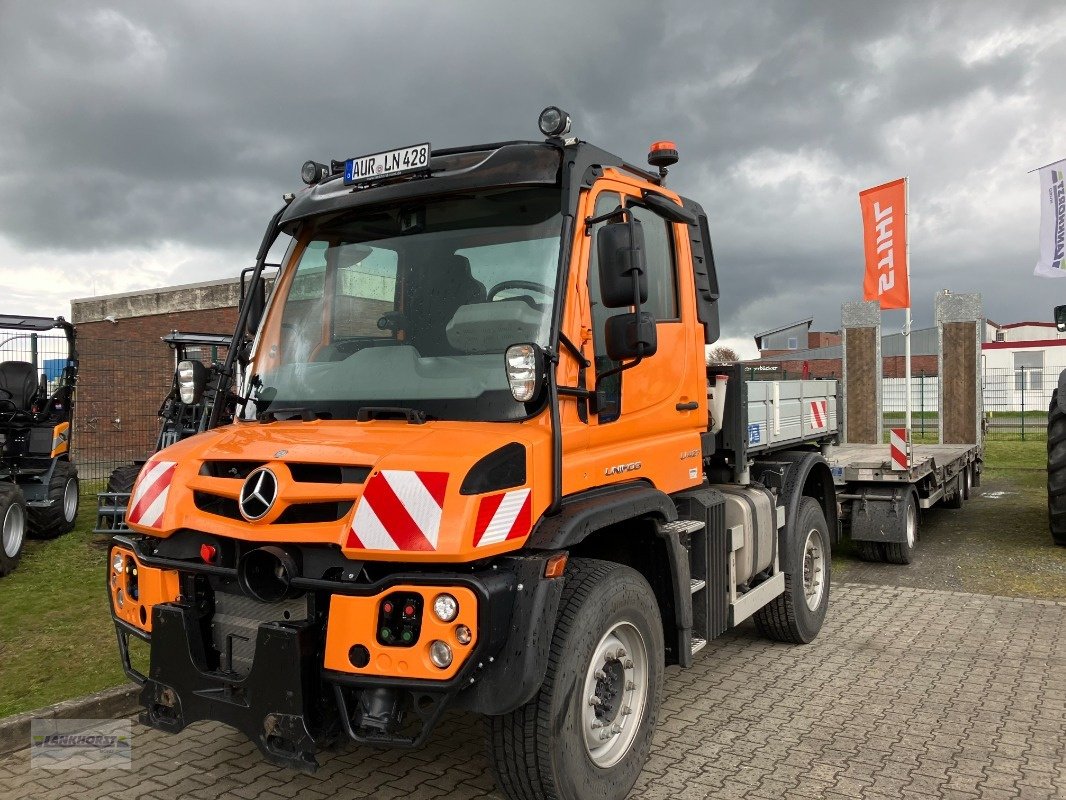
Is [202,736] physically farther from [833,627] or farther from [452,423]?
[833,627]

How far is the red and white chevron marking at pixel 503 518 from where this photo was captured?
2957 millimetres

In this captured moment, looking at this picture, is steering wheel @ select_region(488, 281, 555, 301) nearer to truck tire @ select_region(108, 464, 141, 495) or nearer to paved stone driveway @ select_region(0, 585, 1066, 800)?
paved stone driveway @ select_region(0, 585, 1066, 800)

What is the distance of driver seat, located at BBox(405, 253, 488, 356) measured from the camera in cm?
365

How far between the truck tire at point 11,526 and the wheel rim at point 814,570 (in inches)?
292

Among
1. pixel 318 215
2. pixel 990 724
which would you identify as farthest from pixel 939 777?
pixel 318 215

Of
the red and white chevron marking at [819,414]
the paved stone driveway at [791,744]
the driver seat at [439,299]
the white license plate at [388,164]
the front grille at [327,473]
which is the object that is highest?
the white license plate at [388,164]

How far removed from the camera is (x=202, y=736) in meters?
4.63

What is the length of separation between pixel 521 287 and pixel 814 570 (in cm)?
404

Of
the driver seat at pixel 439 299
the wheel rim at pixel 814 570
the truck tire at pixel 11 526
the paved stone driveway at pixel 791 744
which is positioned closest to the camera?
the driver seat at pixel 439 299

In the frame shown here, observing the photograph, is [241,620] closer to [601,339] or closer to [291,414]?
[291,414]

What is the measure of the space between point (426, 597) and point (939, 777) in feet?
9.28

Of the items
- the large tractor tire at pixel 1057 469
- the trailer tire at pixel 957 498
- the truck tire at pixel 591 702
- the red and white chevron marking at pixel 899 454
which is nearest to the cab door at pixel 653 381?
the truck tire at pixel 591 702

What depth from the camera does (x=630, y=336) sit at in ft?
11.5

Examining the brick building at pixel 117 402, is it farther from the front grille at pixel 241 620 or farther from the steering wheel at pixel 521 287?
the steering wheel at pixel 521 287
